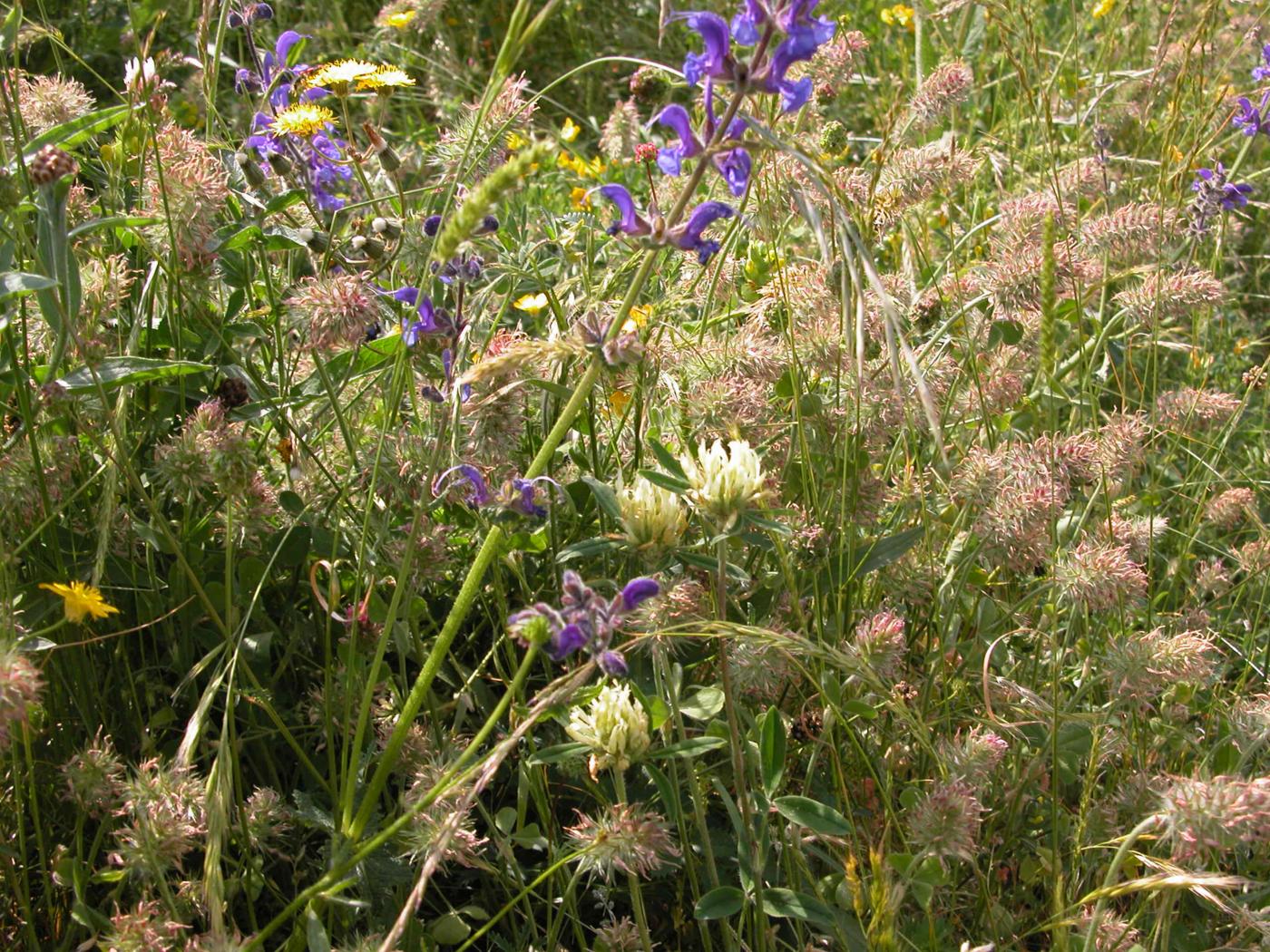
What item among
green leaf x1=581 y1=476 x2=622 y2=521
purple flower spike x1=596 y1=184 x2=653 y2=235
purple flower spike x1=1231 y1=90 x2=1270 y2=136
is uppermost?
purple flower spike x1=596 y1=184 x2=653 y2=235

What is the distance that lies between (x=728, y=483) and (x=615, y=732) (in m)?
0.26

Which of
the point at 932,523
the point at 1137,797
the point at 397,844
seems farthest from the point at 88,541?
the point at 1137,797

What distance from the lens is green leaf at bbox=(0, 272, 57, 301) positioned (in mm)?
1166

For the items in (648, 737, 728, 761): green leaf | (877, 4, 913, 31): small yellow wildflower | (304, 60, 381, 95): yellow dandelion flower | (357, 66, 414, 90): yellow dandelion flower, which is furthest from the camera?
(877, 4, 913, 31): small yellow wildflower

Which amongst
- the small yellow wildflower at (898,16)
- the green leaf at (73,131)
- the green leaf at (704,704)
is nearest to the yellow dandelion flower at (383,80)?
the green leaf at (73,131)

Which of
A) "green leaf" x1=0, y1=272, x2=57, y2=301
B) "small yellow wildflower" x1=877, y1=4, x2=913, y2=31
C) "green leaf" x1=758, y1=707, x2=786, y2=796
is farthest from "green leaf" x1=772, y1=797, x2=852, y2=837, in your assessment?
"small yellow wildflower" x1=877, y1=4, x2=913, y2=31

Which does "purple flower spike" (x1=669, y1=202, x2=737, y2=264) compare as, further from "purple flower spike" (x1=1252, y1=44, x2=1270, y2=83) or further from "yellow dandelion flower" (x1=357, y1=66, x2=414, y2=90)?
"purple flower spike" (x1=1252, y1=44, x2=1270, y2=83)

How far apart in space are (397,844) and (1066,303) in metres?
1.28

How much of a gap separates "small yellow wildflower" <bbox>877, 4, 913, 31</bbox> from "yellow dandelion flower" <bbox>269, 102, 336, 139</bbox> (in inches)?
99.7

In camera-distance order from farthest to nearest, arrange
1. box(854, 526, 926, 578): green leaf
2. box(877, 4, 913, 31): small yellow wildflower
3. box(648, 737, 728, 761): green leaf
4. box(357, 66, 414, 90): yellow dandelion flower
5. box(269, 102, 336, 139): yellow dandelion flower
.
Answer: box(877, 4, 913, 31): small yellow wildflower, box(357, 66, 414, 90): yellow dandelion flower, box(269, 102, 336, 139): yellow dandelion flower, box(854, 526, 926, 578): green leaf, box(648, 737, 728, 761): green leaf

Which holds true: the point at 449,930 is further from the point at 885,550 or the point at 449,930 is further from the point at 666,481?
the point at 885,550

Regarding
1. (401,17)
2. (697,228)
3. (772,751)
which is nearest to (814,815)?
(772,751)

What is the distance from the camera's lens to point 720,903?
132 cm

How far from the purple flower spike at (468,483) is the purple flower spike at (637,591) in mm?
269
